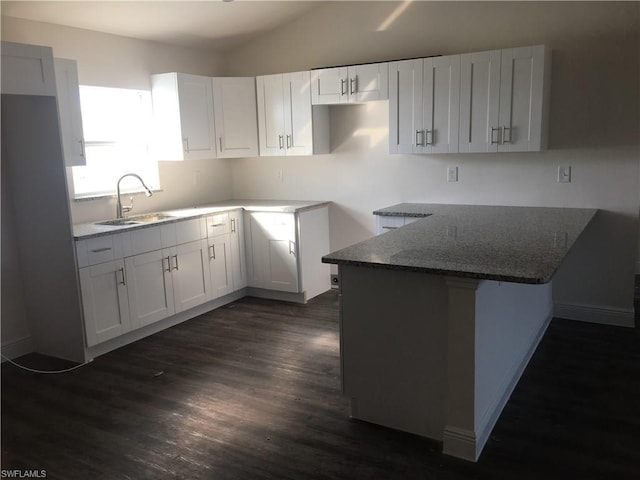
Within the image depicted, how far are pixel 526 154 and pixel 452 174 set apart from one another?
1.98 ft

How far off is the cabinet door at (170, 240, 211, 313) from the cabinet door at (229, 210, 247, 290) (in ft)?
1.11

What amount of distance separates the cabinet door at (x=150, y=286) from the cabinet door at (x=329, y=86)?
1857 millimetres

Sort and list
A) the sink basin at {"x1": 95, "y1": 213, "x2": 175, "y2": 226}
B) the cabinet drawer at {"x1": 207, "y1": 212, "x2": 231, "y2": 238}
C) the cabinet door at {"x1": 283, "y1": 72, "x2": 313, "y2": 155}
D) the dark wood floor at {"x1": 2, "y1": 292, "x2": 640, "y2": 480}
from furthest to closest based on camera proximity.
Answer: the cabinet door at {"x1": 283, "y1": 72, "x2": 313, "y2": 155} < the cabinet drawer at {"x1": 207, "y1": 212, "x2": 231, "y2": 238} < the sink basin at {"x1": 95, "y1": 213, "x2": 175, "y2": 226} < the dark wood floor at {"x1": 2, "y1": 292, "x2": 640, "y2": 480}

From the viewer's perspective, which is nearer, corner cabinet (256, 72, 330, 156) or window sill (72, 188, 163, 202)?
window sill (72, 188, 163, 202)

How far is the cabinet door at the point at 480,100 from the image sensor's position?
3.84 meters

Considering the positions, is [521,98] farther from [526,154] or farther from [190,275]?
[190,275]

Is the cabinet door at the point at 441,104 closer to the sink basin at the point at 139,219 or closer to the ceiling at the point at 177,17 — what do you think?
the ceiling at the point at 177,17

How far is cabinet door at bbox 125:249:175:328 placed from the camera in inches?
153

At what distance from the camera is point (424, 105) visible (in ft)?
13.5

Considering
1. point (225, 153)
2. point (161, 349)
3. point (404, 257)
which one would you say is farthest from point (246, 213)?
point (404, 257)

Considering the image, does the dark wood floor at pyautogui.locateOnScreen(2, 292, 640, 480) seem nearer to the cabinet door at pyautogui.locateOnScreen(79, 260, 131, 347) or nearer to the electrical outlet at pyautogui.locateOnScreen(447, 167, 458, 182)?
the cabinet door at pyautogui.locateOnScreen(79, 260, 131, 347)

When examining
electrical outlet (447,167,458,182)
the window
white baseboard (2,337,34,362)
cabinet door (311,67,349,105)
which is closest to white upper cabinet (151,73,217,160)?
the window

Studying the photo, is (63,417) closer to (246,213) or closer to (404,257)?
(404,257)

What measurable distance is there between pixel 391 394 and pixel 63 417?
180 centimetres
